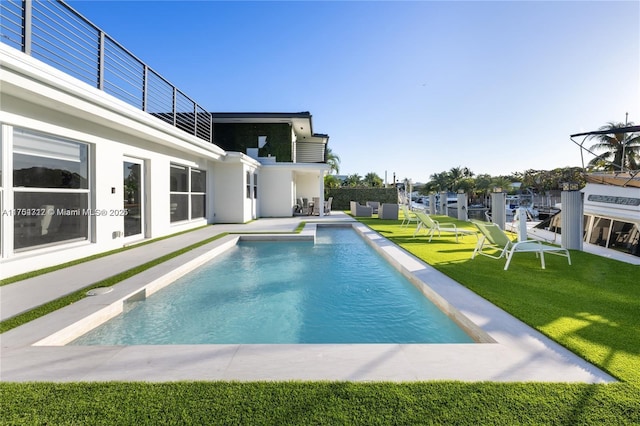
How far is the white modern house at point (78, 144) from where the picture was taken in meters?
4.96

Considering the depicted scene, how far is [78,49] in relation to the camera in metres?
6.17

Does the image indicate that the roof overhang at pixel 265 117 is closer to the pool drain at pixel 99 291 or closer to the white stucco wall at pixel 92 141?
the white stucco wall at pixel 92 141

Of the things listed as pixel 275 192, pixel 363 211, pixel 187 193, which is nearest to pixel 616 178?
pixel 363 211

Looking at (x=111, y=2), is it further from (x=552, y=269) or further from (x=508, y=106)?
(x=508, y=106)

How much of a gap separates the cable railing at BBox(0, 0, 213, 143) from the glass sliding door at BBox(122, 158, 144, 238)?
5.61ft

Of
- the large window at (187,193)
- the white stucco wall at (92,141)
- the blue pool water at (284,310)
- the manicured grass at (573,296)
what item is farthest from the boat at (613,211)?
the large window at (187,193)

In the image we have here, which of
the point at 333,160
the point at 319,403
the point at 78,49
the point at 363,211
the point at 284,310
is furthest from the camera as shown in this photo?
the point at 333,160

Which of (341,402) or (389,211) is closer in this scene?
(341,402)

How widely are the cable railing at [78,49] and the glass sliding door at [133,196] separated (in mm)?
1709

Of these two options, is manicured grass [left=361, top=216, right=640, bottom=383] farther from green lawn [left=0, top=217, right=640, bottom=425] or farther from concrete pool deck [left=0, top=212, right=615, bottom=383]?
concrete pool deck [left=0, top=212, right=615, bottom=383]

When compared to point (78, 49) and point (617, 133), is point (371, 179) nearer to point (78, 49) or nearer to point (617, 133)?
point (617, 133)

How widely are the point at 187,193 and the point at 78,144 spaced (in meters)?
5.57

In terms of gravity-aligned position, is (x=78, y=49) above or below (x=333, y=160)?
below

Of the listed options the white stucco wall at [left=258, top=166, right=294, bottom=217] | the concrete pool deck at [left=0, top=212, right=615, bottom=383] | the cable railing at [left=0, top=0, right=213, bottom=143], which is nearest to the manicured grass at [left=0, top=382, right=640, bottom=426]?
the concrete pool deck at [left=0, top=212, right=615, bottom=383]
